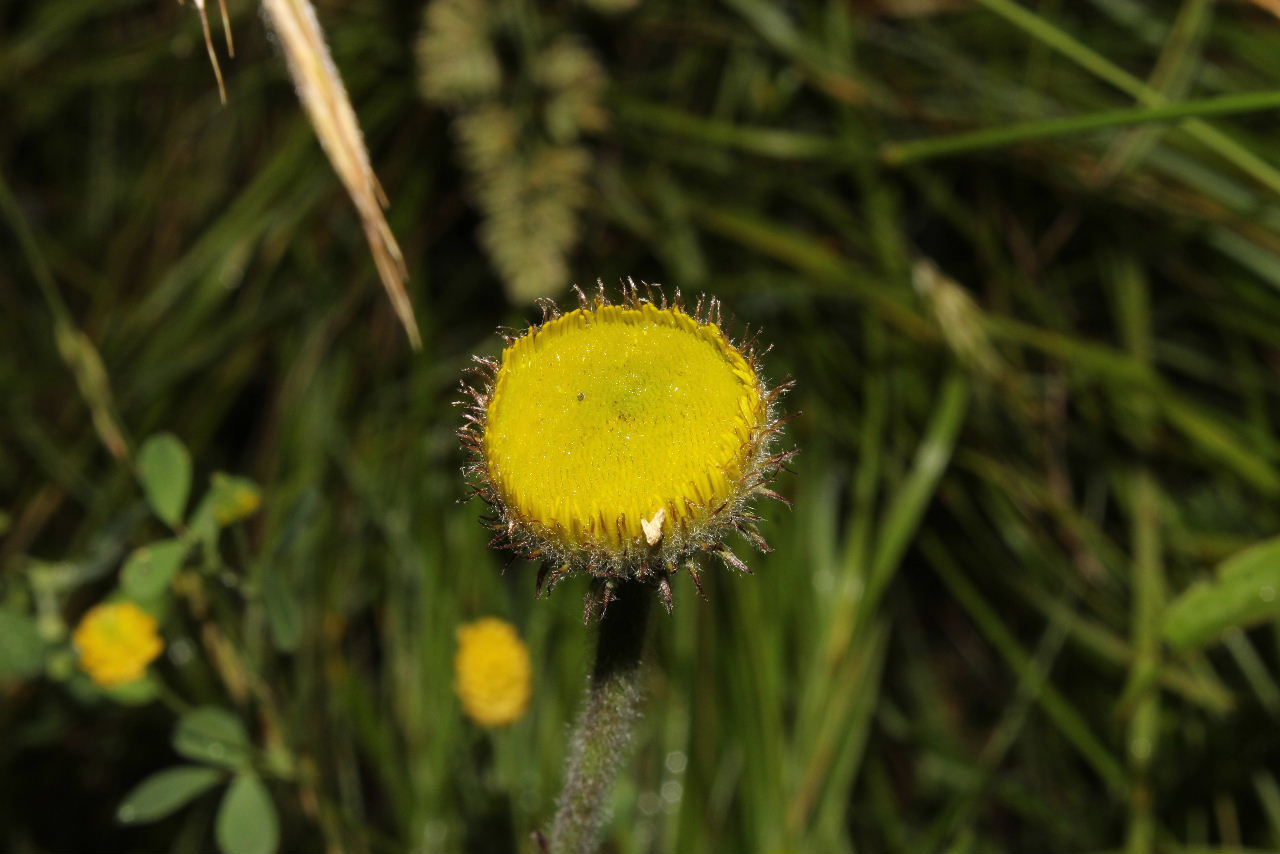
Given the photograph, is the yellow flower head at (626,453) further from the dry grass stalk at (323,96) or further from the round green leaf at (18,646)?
the round green leaf at (18,646)

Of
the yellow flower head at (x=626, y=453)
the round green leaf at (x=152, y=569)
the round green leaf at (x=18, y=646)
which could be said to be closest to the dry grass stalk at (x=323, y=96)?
the yellow flower head at (x=626, y=453)

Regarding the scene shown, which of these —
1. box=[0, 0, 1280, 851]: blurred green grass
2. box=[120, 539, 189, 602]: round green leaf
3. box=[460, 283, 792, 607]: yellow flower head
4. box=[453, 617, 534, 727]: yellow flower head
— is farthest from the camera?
box=[0, 0, 1280, 851]: blurred green grass

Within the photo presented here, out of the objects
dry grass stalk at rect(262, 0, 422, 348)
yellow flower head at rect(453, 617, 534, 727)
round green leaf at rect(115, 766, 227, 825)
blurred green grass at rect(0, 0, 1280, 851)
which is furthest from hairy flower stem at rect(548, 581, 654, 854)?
blurred green grass at rect(0, 0, 1280, 851)

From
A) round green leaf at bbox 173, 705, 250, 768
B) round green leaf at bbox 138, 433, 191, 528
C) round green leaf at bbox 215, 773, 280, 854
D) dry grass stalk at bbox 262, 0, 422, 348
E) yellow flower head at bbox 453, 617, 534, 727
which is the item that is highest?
dry grass stalk at bbox 262, 0, 422, 348

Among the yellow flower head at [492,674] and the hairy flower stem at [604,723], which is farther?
the yellow flower head at [492,674]

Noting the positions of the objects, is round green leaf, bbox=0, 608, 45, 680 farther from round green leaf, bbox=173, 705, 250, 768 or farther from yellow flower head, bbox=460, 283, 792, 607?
yellow flower head, bbox=460, 283, 792, 607

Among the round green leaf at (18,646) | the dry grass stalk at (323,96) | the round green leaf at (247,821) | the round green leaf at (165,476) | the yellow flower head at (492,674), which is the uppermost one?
the dry grass stalk at (323,96)

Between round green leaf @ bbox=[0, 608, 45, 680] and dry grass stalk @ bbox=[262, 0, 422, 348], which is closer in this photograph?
dry grass stalk @ bbox=[262, 0, 422, 348]
